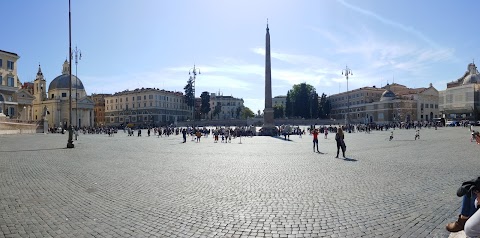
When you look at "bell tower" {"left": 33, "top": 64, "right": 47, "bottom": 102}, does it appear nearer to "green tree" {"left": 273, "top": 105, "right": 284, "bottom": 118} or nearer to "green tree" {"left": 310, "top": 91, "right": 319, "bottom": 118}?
"green tree" {"left": 273, "top": 105, "right": 284, "bottom": 118}

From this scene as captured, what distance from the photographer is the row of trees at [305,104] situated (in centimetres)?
10238

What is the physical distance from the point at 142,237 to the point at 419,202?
5087 millimetres

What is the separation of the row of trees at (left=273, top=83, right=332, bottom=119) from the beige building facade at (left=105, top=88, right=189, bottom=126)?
36.9 meters

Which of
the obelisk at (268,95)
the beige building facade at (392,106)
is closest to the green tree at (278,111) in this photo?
the beige building facade at (392,106)

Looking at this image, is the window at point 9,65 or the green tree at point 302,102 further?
the green tree at point 302,102

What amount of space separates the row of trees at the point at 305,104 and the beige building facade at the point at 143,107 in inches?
1453

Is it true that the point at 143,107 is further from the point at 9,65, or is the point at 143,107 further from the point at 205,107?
the point at 9,65

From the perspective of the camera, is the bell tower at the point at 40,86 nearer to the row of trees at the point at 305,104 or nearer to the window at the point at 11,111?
the window at the point at 11,111

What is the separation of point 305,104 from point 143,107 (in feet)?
168

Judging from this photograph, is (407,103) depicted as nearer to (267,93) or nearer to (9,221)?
(267,93)

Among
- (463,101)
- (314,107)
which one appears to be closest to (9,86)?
(314,107)

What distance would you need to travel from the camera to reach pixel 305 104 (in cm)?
10219

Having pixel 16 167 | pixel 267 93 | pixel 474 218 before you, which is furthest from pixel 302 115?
pixel 474 218

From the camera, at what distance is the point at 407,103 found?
92.7 metres
